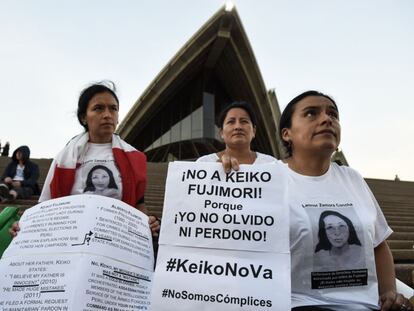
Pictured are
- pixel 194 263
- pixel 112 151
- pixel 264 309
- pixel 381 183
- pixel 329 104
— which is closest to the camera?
pixel 264 309

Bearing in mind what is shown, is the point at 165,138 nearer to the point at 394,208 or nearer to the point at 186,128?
the point at 186,128

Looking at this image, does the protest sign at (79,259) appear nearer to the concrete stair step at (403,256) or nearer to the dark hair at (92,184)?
the dark hair at (92,184)

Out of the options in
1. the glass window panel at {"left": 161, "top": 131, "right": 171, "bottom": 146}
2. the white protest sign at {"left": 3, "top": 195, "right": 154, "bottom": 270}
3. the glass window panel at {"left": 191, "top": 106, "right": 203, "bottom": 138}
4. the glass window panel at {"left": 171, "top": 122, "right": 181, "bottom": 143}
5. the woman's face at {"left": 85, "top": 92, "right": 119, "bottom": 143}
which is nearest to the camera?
the white protest sign at {"left": 3, "top": 195, "right": 154, "bottom": 270}

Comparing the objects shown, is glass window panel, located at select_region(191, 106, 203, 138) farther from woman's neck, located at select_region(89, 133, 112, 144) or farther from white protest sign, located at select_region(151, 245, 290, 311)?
white protest sign, located at select_region(151, 245, 290, 311)

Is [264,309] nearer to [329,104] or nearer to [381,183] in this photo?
[329,104]

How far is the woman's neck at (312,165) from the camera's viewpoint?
64.3 inches

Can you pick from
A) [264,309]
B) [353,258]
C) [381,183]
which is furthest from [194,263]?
[381,183]

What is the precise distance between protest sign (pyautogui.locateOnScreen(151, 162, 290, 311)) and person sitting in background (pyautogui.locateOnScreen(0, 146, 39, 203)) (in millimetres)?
3852

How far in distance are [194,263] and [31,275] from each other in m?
0.54

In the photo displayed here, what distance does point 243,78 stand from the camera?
2114cm

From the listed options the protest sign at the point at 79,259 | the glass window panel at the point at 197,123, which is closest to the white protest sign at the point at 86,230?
the protest sign at the point at 79,259

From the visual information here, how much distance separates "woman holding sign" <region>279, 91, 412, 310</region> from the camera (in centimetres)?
134

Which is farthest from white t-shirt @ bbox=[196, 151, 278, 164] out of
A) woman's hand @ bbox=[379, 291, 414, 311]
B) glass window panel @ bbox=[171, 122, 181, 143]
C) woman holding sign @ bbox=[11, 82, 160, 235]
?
glass window panel @ bbox=[171, 122, 181, 143]

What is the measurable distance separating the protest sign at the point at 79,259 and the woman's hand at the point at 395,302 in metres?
0.91
